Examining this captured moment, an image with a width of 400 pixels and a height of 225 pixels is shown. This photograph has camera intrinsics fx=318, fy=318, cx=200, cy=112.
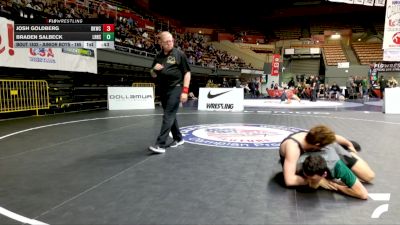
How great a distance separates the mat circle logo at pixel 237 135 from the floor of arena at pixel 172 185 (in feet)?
0.12

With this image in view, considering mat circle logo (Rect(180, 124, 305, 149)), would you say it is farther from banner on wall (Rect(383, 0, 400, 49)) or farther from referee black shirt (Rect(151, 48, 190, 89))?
banner on wall (Rect(383, 0, 400, 49))

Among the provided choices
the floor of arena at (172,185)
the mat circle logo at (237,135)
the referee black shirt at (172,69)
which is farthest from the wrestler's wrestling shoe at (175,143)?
the referee black shirt at (172,69)

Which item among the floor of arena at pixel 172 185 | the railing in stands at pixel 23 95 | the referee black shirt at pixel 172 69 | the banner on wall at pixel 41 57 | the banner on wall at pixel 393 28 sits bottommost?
the floor of arena at pixel 172 185

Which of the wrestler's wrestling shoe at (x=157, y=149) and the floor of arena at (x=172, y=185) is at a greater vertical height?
the wrestler's wrestling shoe at (x=157, y=149)

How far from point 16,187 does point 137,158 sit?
1624 millimetres

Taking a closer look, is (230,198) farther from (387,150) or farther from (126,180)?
(387,150)

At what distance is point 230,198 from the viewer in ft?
9.71

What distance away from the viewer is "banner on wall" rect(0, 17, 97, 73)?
30.2ft

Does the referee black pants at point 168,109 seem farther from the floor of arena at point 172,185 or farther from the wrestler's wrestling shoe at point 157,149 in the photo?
the floor of arena at point 172,185

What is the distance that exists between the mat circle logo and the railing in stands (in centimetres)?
595

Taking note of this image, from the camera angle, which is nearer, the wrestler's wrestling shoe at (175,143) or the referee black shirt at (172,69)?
the referee black shirt at (172,69)

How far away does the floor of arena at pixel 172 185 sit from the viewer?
2578 mm

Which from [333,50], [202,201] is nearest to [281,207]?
[202,201]

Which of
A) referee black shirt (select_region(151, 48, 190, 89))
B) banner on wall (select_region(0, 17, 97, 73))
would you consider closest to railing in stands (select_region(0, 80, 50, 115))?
banner on wall (select_region(0, 17, 97, 73))
